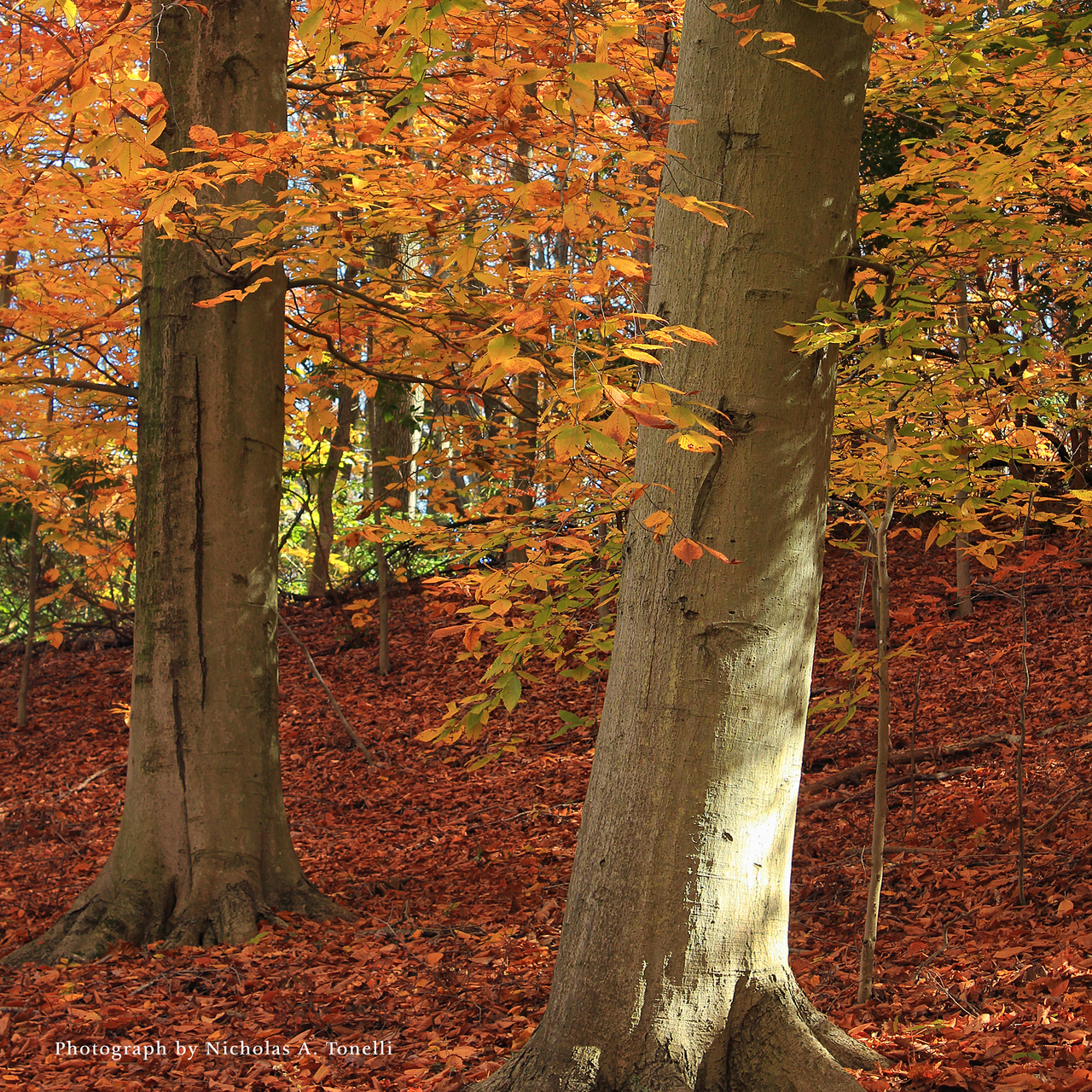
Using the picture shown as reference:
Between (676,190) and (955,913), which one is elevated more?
(676,190)

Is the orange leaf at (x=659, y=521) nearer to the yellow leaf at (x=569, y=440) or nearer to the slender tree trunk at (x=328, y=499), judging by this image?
the yellow leaf at (x=569, y=440)


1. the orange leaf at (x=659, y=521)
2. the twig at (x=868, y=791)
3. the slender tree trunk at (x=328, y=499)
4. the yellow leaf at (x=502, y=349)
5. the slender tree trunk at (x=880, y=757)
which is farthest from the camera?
the slender tree trunk at (x=328, y=499)

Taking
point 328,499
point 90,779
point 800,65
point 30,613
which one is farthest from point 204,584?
point 30,613

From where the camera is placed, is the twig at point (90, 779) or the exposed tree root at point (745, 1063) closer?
the exposed tree root at point (745, 1063)

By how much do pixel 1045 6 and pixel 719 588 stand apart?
12.2 feet

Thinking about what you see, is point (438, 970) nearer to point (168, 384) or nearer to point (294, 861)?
point (294, 861)

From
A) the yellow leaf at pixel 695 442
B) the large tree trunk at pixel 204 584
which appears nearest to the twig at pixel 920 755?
the large tree trunk at pixel 204 584

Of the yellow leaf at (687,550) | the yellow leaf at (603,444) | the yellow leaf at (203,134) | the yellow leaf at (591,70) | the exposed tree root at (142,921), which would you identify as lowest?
the exposed tree root at (142,921)

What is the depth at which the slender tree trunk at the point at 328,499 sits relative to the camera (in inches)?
375

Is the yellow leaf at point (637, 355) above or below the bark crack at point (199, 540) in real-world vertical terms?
above

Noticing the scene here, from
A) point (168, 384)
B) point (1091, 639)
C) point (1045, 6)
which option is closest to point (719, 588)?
point (168, 384)

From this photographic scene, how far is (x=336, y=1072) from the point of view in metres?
2.81

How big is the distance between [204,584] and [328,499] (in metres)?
5.83

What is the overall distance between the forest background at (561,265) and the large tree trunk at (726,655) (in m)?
0.08
